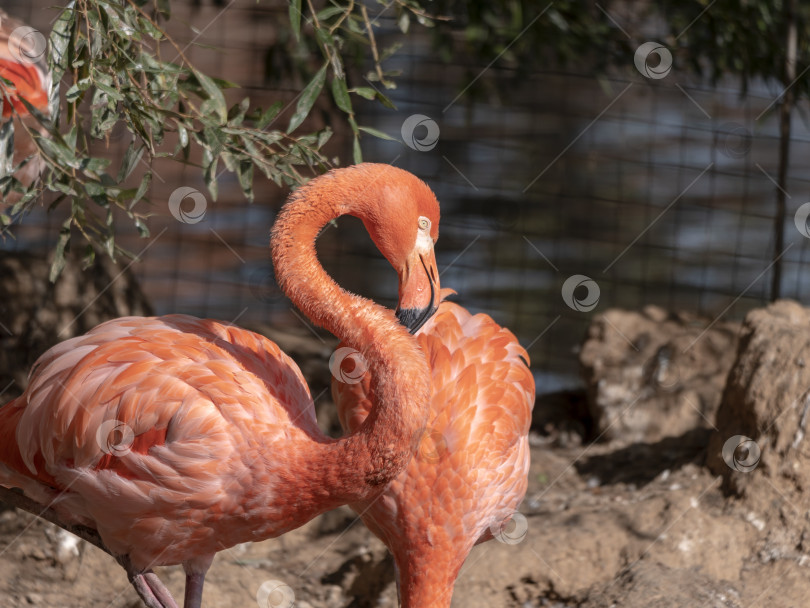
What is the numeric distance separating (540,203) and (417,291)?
11.7ft

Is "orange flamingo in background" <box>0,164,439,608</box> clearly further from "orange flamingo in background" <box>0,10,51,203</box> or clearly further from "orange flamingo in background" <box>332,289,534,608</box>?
"orange flamingo in background" <box>0,10,51,203</box>

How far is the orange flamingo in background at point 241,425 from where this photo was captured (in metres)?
2.11

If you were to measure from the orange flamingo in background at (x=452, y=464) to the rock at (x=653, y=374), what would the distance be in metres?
1.42

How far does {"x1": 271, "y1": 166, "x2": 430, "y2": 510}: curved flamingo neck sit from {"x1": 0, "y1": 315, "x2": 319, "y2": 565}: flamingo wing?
0.20 m

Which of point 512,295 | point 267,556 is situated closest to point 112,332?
point 267,556

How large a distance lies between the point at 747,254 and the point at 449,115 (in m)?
2.12

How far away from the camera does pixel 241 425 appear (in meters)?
2.18

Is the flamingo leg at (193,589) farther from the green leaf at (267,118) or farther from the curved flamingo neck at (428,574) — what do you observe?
the green leaf at (267,118)

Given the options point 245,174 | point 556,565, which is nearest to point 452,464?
point 556,565

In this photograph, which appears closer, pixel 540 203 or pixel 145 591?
pixel 145 591

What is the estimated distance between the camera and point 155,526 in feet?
7.22

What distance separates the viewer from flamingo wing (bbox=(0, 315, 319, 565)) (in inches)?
85.0

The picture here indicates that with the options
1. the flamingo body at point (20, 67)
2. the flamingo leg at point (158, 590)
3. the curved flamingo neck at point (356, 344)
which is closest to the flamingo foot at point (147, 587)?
the flamingo leg at point (158, 590)

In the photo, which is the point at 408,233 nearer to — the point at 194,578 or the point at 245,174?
the point at 245,174
